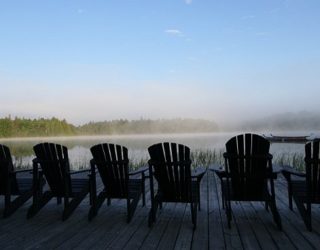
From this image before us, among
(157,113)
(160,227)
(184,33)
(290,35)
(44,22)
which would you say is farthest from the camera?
(157,113)

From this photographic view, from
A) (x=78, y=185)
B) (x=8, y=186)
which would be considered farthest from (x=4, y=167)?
(x=78, y=185)

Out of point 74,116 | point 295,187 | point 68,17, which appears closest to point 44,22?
point 68,17

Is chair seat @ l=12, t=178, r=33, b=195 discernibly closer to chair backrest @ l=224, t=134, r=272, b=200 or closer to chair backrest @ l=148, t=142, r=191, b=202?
chair backrest @ l=148, t=142, r=191, b=202

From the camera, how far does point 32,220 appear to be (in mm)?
3932

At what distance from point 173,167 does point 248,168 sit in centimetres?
78

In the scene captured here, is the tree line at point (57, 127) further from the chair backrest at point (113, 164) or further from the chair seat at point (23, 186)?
the chair backrest at point (113, 164)

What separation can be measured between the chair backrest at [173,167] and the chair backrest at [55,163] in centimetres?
97

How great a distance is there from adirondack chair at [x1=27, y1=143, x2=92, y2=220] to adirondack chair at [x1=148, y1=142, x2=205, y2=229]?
2.81 feet

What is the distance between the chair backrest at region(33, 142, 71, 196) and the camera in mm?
3951

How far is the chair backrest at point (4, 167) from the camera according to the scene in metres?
3.99

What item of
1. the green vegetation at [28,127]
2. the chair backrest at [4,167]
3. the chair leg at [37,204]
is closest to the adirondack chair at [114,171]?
the chair leg at [37,204]

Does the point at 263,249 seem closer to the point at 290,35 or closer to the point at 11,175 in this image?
the point at 11,175

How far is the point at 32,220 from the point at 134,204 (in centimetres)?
115

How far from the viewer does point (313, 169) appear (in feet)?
11.3
